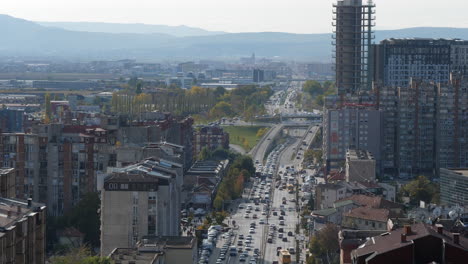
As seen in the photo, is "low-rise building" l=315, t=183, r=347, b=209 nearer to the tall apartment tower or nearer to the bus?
the bus

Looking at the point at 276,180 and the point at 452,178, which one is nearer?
the point at 452,178

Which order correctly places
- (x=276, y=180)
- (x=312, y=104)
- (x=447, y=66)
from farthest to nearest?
(x=312, y=104), (x=447, y=66), (x=276, y=180)

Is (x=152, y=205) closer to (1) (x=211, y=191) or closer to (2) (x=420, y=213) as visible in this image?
(2) (x=420, y=213)

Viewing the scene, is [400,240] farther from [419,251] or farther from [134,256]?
[134,256]

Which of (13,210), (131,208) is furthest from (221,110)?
(13,210)

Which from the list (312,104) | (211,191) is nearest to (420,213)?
(211,191)

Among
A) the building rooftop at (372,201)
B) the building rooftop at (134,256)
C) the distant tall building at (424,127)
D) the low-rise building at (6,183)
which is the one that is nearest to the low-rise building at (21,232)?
the low-rise building at (6,183)

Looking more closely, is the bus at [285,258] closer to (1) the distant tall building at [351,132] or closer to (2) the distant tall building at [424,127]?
(1) the distant tall building at [351,132]
